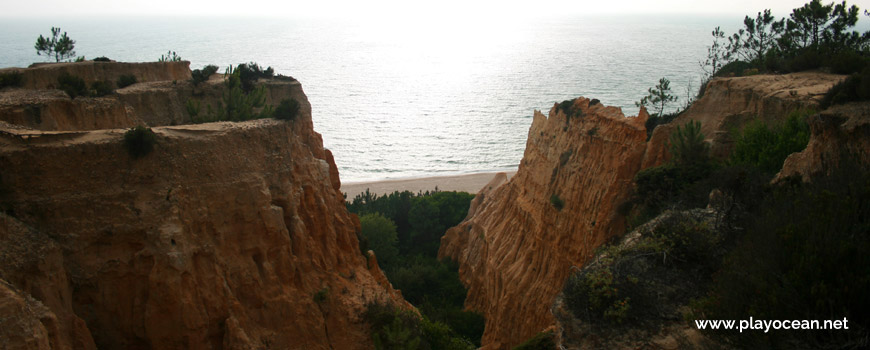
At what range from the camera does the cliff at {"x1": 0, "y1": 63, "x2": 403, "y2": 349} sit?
1220 centimetres

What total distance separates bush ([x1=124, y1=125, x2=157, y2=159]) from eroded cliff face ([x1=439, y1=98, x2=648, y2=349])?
14284 millimetres

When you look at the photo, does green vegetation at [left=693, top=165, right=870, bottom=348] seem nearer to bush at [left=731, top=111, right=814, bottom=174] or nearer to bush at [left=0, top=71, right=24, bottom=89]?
bush at [left=731, top=111, right=814, bottom=174]

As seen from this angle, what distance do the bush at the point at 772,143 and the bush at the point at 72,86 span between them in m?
23.6

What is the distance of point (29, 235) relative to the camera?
1206cm

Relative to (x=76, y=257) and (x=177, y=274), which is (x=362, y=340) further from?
(x=76, y=257)

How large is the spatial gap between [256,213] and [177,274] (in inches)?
114

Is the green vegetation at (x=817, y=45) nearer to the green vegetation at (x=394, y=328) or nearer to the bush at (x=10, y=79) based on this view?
the green vegetation at (x=394, y=328)

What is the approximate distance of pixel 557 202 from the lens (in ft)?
88.3

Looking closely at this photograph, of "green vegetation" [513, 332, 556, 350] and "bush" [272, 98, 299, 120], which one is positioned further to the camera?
"bush" [272, 98, 299, 120]

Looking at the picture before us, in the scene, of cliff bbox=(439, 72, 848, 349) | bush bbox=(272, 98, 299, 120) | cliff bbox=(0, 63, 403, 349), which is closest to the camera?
cliff bbox=(0, 63, 403, 349)

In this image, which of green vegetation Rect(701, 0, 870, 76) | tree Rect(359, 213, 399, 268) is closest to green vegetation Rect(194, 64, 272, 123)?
tree Rect(359, 213, 399, 268)

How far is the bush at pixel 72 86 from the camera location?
20.5 meters

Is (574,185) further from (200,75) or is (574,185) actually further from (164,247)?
(164,247)

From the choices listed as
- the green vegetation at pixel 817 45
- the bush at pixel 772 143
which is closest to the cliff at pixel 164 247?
the bush at pixel 772 143
